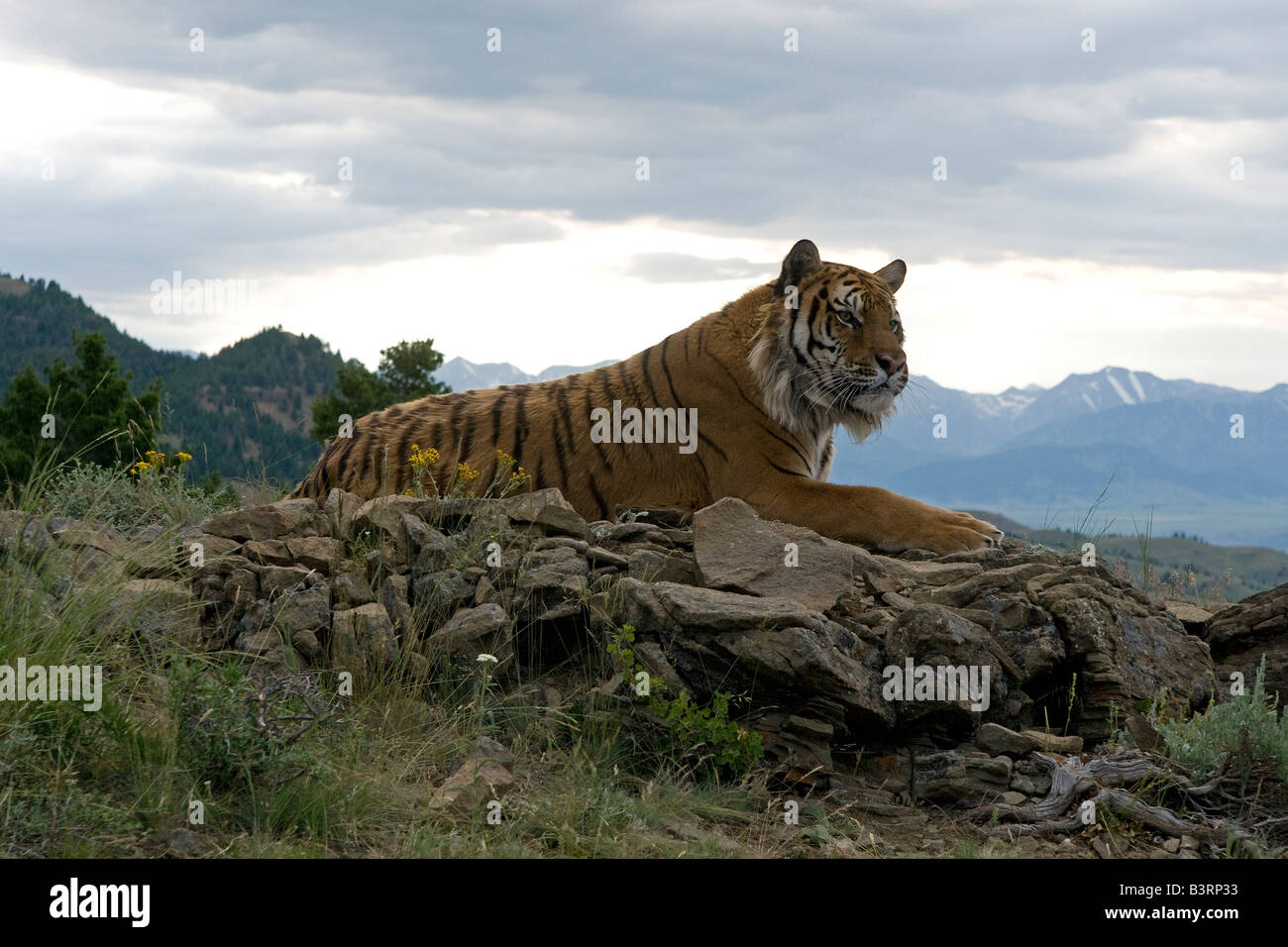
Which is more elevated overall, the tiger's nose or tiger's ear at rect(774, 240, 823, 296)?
tiger's ear at rect(774, 240, 823, 296)

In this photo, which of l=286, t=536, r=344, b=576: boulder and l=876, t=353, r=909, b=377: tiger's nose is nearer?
l=286, t=536, r=344, b=576: boulder

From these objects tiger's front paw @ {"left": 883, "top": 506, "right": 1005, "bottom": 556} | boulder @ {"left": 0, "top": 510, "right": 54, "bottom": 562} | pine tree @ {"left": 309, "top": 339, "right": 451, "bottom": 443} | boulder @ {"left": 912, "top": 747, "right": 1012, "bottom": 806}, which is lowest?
boulder @ {"left": 912, "top": 747, "right": 1012, "bottom": 806}

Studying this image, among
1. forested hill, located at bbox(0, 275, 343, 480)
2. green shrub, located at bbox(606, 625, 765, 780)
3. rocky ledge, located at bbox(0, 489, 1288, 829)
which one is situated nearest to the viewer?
green shrub, located at bbox(606, 625, 765, 780)

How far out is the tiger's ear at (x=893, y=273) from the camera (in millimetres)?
9438

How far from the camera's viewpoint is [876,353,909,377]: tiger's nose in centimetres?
822

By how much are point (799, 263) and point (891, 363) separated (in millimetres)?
1084

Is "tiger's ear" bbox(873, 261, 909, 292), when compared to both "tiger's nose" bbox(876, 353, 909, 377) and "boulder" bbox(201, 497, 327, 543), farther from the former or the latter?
"boulder" bbox(201, 497, 327, 543)

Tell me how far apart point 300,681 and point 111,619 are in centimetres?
105

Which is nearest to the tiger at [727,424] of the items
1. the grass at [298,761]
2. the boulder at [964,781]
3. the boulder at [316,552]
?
the boulder at [316,552]

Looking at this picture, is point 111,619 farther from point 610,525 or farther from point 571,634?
point 610,525

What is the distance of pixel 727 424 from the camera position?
865cm

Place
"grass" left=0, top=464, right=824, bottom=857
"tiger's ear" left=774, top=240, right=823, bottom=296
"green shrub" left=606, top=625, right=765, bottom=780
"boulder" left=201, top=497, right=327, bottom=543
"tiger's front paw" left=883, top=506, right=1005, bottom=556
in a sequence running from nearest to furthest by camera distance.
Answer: "grass" left=0, top=464, right=824, bottom=857 → "green shrub" left=606, top=625, right=765, bottom=780 → "boulder" left=201, top=497, right=327, bottom=543 → "tiger's front paw" left=883, top=506, right=1005, bottom=556 → "tiger's ear" left=774, top=240, right=823, bottom=296

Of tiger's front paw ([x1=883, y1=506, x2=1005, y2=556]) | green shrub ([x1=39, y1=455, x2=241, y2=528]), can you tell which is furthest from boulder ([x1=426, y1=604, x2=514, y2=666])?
green shrub ([x1=39, y1=455, x2=241, y2=528])
